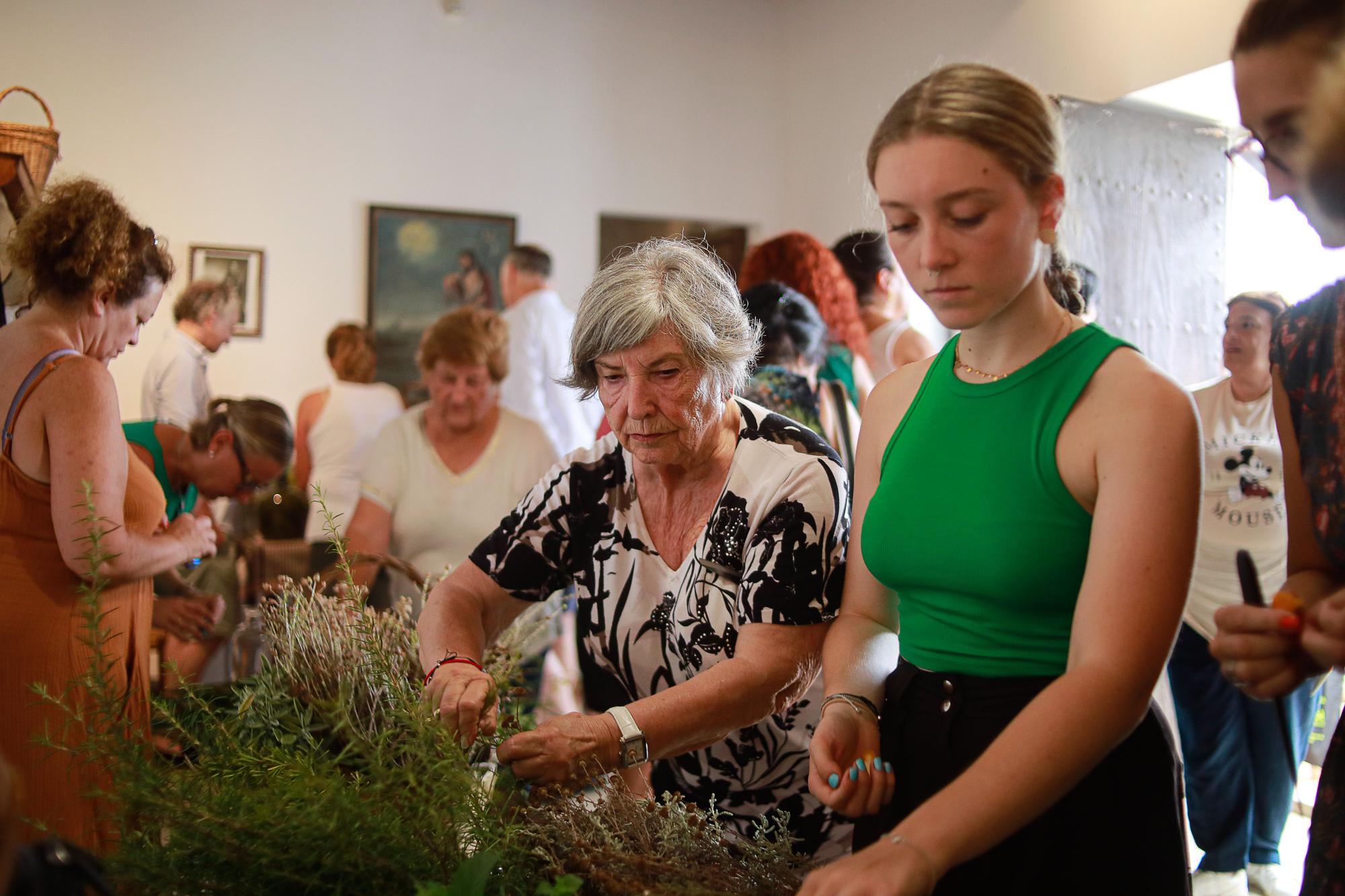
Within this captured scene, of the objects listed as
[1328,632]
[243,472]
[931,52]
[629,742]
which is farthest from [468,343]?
[931,52]

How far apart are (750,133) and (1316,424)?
7.11 m

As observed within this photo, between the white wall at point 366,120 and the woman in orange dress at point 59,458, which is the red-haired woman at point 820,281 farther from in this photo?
the white wall at point 366,120

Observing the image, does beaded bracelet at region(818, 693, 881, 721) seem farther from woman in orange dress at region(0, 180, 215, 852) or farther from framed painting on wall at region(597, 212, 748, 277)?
framed painting on wall at region(597, 212, 748, 277)

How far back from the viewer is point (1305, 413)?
1.15 m

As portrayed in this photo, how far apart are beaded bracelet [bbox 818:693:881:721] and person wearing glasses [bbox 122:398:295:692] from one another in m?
1.90

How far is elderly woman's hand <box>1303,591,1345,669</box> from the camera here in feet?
3.08

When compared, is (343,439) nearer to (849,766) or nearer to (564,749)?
(564,749)

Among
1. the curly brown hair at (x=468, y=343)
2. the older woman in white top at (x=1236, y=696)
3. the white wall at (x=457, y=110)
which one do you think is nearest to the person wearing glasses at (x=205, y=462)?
the curly brown hair at (x=468, y=343)

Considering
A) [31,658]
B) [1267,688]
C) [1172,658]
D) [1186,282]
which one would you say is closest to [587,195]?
[1186,282]

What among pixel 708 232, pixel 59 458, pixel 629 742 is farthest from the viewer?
pixel 708 232

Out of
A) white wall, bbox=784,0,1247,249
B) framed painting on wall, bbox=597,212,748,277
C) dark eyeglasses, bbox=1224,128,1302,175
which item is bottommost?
dark eyeglasses, bbox=1224,128,1302,175

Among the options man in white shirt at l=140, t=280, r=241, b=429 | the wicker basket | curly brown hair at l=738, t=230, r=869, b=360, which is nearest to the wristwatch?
the wicker basket

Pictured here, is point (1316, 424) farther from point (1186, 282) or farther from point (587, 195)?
point (587, 195)

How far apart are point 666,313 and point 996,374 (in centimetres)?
56
